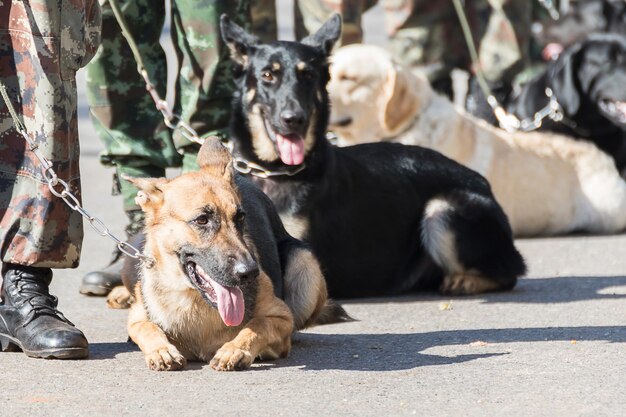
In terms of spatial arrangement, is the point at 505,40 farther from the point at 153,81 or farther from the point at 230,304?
the point at 230,304

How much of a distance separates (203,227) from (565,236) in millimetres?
4401

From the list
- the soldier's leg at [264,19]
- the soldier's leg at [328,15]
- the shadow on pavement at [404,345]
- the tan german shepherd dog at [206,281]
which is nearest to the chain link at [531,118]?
the soldier's leg at [328,15]

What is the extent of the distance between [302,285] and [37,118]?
3.99 ft

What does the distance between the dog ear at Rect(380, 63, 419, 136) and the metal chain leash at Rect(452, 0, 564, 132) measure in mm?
1299

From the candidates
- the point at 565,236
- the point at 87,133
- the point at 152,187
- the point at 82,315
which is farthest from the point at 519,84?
the point at 152,187

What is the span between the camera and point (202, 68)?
6.27 meters

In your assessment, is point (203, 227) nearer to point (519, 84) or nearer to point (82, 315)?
point (82, 315)

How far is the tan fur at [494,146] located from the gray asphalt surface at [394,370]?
191cm

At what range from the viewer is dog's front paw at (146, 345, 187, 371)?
435 cm

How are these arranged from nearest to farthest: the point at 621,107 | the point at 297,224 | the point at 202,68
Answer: the point at 297,224
the point at 202,68
the point at 621,107

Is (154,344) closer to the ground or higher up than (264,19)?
closer to the ground

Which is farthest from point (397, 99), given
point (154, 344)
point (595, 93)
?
point (154, 344)

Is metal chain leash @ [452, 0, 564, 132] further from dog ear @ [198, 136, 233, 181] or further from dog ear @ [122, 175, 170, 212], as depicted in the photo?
dog ear @ [122, 175, 170, 212]

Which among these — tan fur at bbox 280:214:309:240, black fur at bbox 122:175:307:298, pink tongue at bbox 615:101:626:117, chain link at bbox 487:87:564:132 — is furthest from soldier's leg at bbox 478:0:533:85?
black fur at bbox 122:175:307:298
